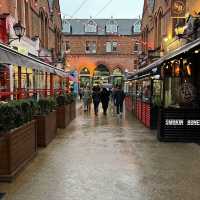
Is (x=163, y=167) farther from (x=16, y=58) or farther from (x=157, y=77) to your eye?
(x=157, y=77)

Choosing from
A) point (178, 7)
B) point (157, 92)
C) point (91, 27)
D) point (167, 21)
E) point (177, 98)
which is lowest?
point (177, 98)

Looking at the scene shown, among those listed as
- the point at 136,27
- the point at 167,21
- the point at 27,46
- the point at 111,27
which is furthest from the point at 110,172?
the point at 111,27

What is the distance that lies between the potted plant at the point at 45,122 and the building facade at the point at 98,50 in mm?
41895

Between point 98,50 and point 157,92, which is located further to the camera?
point 98,50

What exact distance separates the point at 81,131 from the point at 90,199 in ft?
25.2

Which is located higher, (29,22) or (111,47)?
(111,47)

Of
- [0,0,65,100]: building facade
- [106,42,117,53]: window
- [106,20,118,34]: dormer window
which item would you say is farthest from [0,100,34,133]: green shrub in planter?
[106,20,118,34]: dormer window

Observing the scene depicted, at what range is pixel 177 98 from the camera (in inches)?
464

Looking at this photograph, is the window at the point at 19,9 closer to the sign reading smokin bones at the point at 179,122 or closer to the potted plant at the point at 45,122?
the potted plant at the point at 45,122

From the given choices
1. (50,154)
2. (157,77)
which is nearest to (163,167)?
(50,154)

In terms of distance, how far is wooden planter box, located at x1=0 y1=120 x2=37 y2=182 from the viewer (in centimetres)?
624

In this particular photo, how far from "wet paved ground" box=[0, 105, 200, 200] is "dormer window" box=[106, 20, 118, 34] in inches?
1874

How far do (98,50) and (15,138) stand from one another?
4920 centimetres

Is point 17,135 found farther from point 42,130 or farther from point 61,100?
point 61,100
